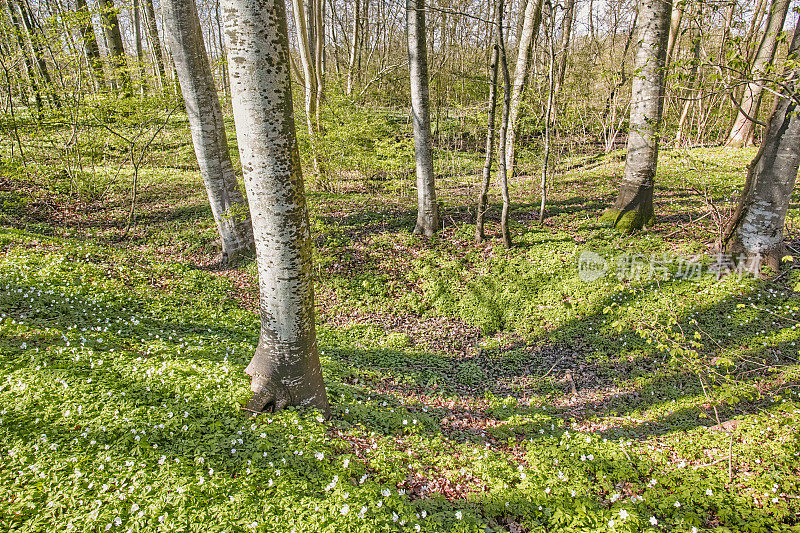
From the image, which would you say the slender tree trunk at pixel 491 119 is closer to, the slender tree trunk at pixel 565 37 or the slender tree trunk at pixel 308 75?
the slender tree trunk at pixel 565 37

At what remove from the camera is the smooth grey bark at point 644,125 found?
8570mm

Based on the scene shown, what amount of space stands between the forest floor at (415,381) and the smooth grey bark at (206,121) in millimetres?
807

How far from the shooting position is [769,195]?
708 cm

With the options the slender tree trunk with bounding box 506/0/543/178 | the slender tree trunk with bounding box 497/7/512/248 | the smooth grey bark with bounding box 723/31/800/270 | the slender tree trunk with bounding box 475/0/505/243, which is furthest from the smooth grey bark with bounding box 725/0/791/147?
the slender tree trunk with bounding box 475/0/505/243

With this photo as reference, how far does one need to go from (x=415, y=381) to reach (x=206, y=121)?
22.6 feet

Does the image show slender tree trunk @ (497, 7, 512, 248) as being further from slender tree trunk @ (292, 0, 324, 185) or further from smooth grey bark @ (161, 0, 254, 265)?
slender tree trunk @ (292, 0, 324, 185)

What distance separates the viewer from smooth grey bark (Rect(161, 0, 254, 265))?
8.15 m

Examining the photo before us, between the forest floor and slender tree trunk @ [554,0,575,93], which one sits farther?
slender tree trunk @ [554,0,575,93]

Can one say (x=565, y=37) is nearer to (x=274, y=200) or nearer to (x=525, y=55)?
(x=525, y=55)

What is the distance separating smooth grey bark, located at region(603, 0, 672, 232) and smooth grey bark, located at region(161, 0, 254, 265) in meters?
8.18

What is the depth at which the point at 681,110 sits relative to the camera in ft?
55.1

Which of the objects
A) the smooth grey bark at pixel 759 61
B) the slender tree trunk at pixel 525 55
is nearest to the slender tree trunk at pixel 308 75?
the slender tree trunk at pixel 525 55

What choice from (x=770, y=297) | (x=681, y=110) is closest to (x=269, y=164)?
(x=770, y=297)

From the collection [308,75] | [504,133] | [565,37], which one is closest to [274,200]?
[504,133]
